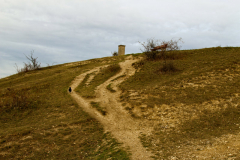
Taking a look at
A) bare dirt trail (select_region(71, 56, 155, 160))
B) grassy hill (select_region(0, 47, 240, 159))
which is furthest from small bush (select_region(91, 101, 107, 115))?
grassy hill (select_region(0, 47, 240, 159))

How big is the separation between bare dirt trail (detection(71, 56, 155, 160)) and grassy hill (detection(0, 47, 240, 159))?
40 cm

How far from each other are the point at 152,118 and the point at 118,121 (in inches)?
88.2

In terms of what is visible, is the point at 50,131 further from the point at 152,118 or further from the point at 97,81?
the point at 97,81

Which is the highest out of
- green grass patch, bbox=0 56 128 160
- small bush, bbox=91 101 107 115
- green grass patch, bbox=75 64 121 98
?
green grass patch, bbox=75 64 121 98

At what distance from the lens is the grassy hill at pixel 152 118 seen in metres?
7.93

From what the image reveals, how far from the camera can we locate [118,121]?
468 inches

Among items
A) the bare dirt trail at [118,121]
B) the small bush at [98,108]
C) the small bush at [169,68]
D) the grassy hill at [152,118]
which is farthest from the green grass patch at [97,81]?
the small bush at [169,68]

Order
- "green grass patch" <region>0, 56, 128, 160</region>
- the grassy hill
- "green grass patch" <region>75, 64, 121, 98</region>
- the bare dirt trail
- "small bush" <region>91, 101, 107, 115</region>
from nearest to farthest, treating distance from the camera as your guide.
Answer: the grassy hill
the bare dirt trail
"green grass patch" <region>0, 56, 128, 160</region>
"small bush" <region>91, 101, 107, 115</region>
"green grass patch" <region>75, 64, 121, 98</region>

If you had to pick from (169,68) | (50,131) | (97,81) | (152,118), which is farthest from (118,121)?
(169,68)

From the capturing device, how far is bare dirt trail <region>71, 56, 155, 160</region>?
323 inches

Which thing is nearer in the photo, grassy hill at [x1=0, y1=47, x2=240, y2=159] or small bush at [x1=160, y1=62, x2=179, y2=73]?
grassy hill at [x1=0, y1=47, x2=240, y2=159]

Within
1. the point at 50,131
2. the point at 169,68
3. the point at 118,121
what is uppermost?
the point at 169,68

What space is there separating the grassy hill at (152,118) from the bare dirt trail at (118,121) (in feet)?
1.31

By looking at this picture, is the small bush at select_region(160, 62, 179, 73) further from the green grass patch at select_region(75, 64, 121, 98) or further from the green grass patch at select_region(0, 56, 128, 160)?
the green grass patch at select_region(0, 56, 128, 160)
